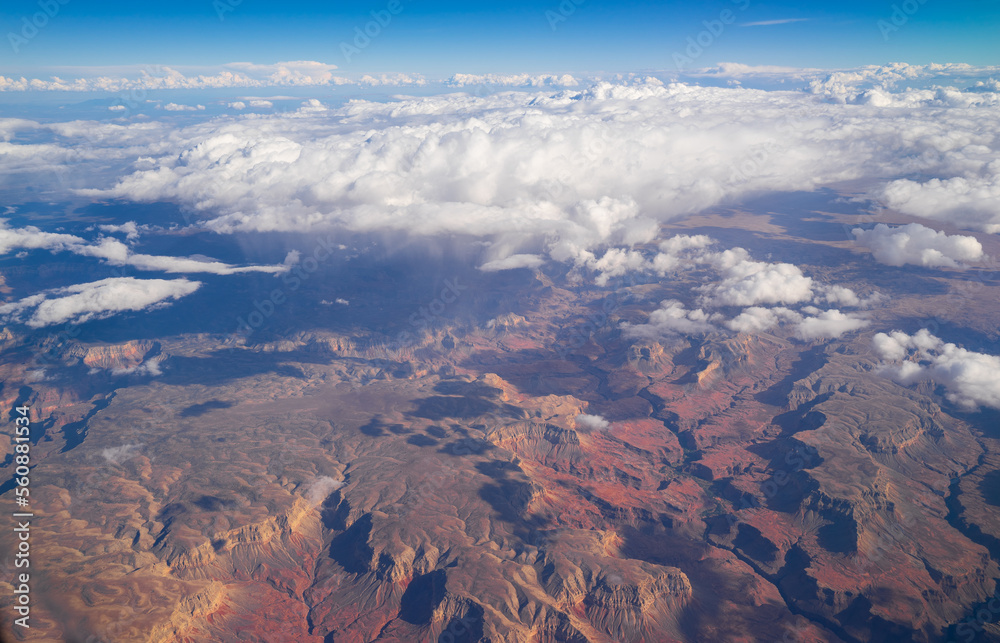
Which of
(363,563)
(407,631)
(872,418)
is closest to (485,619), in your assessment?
(407,631)

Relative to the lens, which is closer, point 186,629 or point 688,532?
point 186,629

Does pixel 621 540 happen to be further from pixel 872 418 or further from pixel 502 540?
pixel 872 418

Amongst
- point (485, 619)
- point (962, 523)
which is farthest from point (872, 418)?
point (485, 619)

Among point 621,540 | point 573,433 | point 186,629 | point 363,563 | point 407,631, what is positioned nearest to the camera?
point 186,629

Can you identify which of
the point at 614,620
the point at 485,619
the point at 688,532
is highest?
the point at 485,619

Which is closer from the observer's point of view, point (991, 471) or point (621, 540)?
point (621, 540)

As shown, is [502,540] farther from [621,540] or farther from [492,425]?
[492,425]

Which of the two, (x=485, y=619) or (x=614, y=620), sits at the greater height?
(x=485, y=619)

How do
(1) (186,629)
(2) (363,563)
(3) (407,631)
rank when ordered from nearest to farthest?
1. (1) (186,629)
2. (3) (407,631)
3. (2) (363,563)

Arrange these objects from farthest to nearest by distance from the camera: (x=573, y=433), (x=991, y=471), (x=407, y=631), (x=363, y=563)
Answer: (x=573, y=433) < (x=991, y=471) < (x=363, y=563) < (x=407, y=631)
